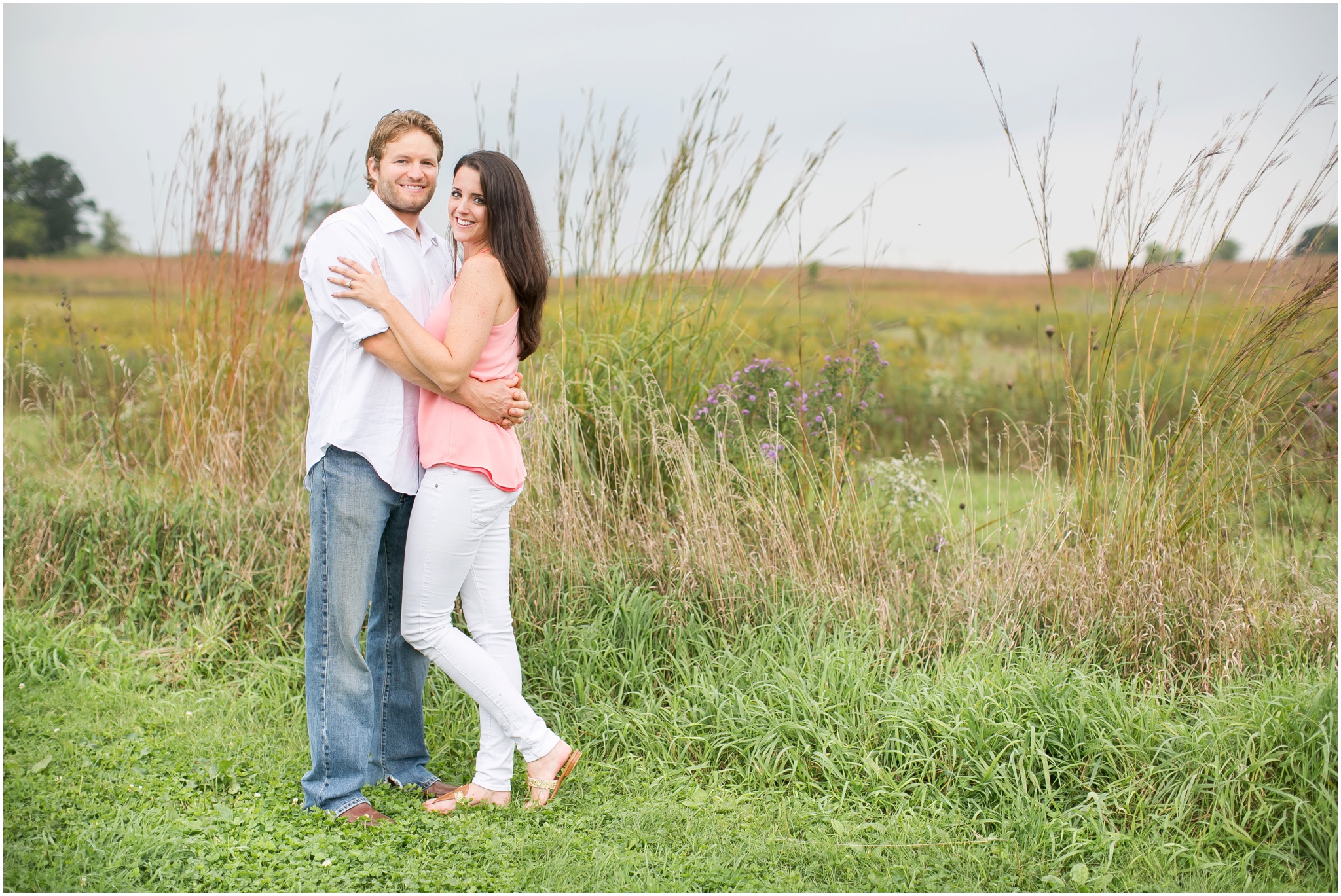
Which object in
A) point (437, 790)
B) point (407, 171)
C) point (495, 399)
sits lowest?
point (437, 790)

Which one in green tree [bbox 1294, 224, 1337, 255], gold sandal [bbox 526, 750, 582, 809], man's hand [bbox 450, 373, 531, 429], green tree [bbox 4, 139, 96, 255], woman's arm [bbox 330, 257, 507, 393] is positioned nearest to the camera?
woman's arm [bbox 330, 257, 507, 393]

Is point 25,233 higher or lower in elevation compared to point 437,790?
higher

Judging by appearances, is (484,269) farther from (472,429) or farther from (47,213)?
(47,213)

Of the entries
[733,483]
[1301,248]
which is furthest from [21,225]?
[1301,248]

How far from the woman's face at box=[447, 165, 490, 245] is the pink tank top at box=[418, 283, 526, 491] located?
151 millimetres

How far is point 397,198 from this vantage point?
244cm

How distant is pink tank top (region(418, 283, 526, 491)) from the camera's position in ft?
7.81

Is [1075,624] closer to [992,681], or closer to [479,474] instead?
[992,681]

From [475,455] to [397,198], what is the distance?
703mm

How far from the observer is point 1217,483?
327 centimetres

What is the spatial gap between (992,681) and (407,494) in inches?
Result: 70.3

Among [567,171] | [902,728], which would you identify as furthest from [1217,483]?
[567,171]

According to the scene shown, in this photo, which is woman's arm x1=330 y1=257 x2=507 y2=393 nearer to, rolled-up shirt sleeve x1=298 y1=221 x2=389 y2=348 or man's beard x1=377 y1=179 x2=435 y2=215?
rolled-up shirt sleeve x1=298 y1=221 x2=389 y2=348

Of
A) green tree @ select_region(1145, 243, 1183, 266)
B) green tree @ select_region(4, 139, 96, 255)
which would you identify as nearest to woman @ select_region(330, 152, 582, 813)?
green tree @ select_region(1145, 243, 1183, 266)
